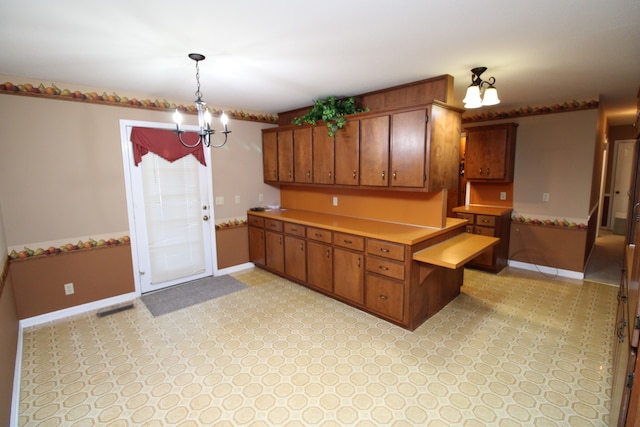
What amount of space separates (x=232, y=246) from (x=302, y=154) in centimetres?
181

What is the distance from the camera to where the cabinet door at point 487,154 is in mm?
4703

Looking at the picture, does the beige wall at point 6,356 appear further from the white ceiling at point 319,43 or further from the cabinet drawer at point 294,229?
the cabinet drawer at point 294,229

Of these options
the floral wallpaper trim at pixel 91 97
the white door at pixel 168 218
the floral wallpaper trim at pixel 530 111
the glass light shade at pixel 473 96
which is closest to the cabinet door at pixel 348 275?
the glass light shade at pixel 473 96

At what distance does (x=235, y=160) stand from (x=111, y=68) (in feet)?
6.85

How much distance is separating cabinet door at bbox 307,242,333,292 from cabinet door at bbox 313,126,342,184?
0.92m

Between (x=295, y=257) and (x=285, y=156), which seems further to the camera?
(x=285, y=156)

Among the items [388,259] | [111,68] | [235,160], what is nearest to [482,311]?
[388,259]

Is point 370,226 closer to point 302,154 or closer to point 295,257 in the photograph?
point 295,257

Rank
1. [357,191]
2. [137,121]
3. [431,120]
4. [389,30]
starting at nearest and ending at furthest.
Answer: [389,30]
[431,120]
[137,121]
[357,191]

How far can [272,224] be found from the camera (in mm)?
4500

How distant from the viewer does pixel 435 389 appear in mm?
2275

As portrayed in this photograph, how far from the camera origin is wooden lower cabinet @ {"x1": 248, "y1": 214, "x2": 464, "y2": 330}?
9.96 ft

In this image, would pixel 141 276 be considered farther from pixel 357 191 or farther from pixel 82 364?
pixel 357 191

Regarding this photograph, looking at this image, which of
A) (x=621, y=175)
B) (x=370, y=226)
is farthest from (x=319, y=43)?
(x=621, y=175)
